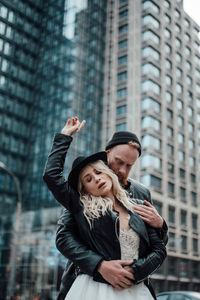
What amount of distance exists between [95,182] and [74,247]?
0.36 meters

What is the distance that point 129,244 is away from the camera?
1890 mm

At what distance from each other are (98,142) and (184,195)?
1036 centimetres

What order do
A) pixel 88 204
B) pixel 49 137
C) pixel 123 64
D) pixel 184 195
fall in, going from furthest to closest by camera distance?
1. pixel 123 64
2. pixel 184 195
3. pixel 49 137
4. pixel 88 204

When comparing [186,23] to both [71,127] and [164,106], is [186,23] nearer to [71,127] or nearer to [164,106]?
[164,106]

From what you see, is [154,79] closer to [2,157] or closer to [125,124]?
[125,124]

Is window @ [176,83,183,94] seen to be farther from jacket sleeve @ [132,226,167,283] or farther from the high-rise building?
jacket sleeve @ [132,226,167,283]

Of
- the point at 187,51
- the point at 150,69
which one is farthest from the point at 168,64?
the point at 187,51

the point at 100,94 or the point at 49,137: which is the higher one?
the point at 100,94

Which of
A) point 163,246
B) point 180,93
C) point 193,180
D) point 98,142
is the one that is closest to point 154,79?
point 180,93

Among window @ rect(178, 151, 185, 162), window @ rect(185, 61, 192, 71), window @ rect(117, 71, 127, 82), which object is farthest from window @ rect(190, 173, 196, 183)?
window @ rect(117, 71, 127, 82)

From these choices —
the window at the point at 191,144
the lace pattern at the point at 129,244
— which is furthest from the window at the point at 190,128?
the lace pattern at the point at 129,244

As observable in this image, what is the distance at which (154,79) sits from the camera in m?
36.3

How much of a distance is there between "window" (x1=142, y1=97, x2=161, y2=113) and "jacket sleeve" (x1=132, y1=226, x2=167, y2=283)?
3349cm

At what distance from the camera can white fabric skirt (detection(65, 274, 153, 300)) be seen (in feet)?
5.81
